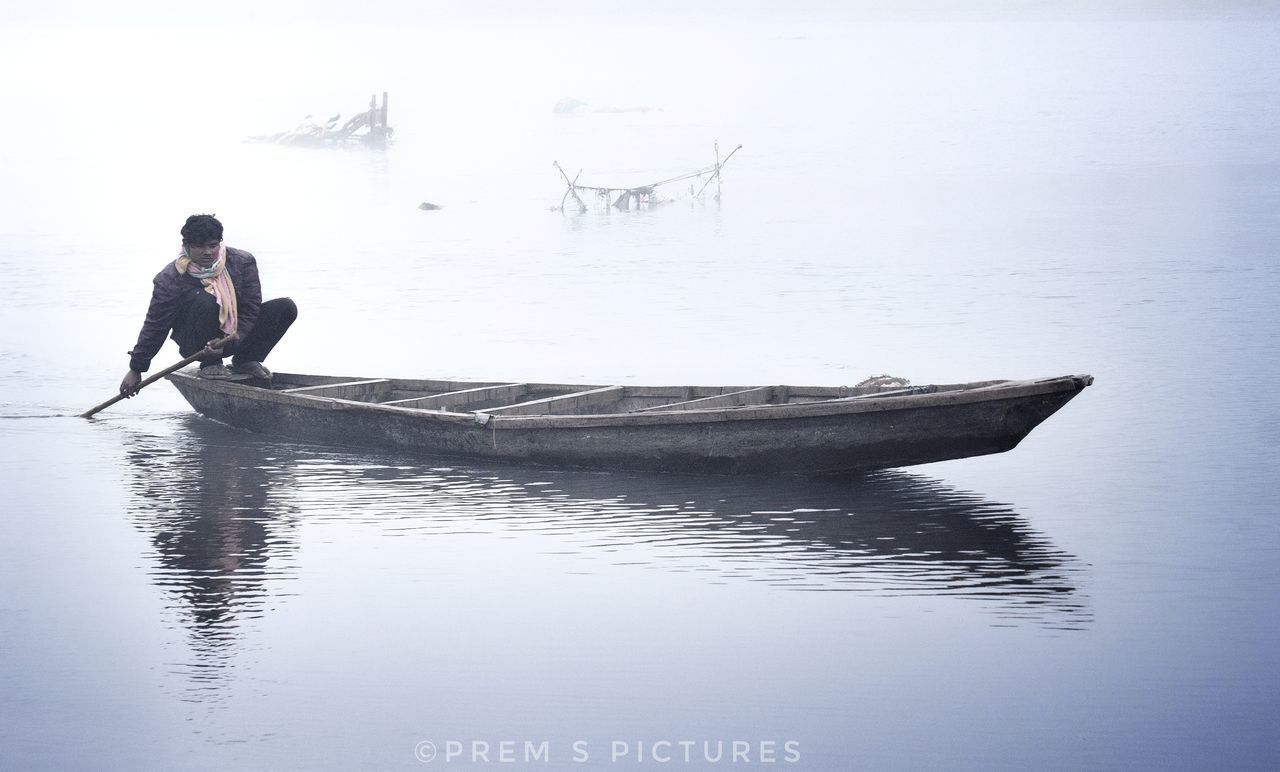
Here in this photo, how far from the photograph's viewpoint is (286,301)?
27.5 feet

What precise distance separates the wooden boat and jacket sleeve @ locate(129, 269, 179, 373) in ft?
1.49

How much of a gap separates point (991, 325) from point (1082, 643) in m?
8.53

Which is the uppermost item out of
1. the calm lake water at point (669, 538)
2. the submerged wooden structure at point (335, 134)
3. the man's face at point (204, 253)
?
the submerged wooden structure at point (335, 134)

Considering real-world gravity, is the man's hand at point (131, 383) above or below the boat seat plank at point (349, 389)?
above

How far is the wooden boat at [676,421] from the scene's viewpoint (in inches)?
259

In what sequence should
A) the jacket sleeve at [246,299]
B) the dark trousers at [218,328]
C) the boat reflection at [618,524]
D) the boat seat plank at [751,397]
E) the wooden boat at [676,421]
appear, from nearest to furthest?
the boat reflection at [618,524]
the wooden boat at [676,421]
the boat seat plank at [751,397]
the dark trousers at [218,328]
the jacket sleeve at [246,299]

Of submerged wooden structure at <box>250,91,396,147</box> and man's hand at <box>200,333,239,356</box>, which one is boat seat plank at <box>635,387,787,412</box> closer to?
man's hand at <box>200,333,239,356</box>

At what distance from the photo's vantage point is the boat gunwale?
6426 millimetres

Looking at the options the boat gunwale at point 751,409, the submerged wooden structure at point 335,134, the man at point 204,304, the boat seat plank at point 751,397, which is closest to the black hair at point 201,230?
the man at point 204,304

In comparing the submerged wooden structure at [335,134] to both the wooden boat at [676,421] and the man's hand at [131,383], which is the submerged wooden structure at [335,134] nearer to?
the man's hand at [131,383]

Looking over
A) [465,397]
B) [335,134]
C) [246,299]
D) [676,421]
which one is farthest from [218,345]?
[335,134]

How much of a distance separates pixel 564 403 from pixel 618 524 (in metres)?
1.27

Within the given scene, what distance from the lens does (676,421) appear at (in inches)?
273

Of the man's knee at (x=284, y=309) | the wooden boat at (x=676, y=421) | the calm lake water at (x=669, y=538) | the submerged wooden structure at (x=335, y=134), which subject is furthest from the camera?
the submerged wooden structure at (x=335, y=134)
